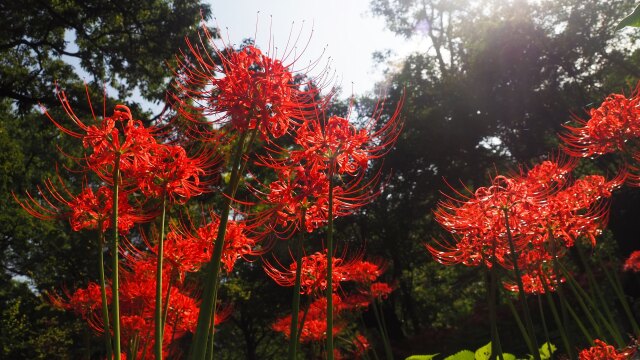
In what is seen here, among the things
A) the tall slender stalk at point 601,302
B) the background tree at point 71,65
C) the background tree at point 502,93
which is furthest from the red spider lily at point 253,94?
the background tree at point 502,93

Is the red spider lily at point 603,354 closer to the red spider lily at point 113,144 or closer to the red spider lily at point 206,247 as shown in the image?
the red spider lily at point 206,247

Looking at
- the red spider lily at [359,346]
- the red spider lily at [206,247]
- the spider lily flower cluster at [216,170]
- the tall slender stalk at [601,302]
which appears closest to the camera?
the spider lily flower cluster at [216,170]

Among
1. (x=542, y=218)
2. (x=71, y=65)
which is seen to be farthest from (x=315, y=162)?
(x=71, y=65)

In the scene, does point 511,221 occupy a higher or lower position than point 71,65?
lower

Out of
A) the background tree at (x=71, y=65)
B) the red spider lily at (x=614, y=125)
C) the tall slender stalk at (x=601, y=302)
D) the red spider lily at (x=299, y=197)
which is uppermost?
the background tree at (x=71, y=65)

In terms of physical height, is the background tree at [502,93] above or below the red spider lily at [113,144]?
above

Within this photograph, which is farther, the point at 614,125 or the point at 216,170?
the point at 614,125

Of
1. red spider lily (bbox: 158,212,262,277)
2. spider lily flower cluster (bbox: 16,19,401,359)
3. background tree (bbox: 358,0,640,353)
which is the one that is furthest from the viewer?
background tree (bbox: 358,0,640,353)

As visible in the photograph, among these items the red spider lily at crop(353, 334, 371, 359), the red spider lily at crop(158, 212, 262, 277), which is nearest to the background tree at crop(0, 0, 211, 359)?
the red spider lily at crop(353, 334, 371, 359)

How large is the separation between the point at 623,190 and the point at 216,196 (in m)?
14.0

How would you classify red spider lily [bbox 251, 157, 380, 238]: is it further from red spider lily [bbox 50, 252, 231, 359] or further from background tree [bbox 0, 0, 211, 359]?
background tree [bbox 0, 0, 211, 359]

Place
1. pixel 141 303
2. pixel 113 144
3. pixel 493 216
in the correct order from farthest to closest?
pixel 141 303
pixel 493 216
pixel 113 144

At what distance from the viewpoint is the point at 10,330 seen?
16344 mm

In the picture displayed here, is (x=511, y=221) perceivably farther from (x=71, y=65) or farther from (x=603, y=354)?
(x=71, y=65)
